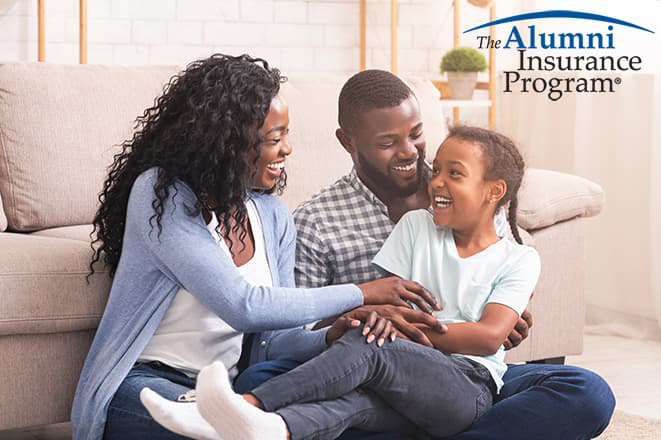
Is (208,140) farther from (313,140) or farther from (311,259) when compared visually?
(313,140)

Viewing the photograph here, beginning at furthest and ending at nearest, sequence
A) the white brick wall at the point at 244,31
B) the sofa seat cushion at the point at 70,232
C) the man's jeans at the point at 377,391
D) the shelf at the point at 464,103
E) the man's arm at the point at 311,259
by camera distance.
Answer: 1. the shelf at the point at 464,103
2. the white brick wall at the point at 244,31
3. the sofa seat cushion at the point at 70,232
4. the man's arm at the point at 311,259
5. the man's jeans at the point at 377,391

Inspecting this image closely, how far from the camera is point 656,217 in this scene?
341cm

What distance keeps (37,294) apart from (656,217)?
2.22 meters

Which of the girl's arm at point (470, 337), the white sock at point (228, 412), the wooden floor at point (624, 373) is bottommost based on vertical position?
the wooden floor at point (624, 373)

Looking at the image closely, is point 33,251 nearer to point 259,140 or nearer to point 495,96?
point 259,140

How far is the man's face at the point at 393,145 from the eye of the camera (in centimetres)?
193

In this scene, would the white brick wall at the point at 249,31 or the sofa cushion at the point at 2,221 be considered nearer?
the sofa cushion at the point at 2,221

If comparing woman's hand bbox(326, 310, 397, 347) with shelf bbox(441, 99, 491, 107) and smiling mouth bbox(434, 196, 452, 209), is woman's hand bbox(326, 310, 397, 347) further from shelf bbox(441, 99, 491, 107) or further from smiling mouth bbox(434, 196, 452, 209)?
shelf bbox(441, 99, 491, 107)

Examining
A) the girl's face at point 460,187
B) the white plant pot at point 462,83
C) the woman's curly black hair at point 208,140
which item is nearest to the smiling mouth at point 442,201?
the girl's face at point 460,187

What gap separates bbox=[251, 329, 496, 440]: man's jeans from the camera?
5.11ft

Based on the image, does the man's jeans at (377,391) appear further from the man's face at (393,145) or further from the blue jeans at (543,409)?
the man's face at (393,145)

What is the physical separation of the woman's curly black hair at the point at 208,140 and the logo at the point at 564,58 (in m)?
2.12

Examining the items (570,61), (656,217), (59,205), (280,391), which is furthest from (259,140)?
(570,61)

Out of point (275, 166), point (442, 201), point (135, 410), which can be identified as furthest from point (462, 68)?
point (135, 410)
